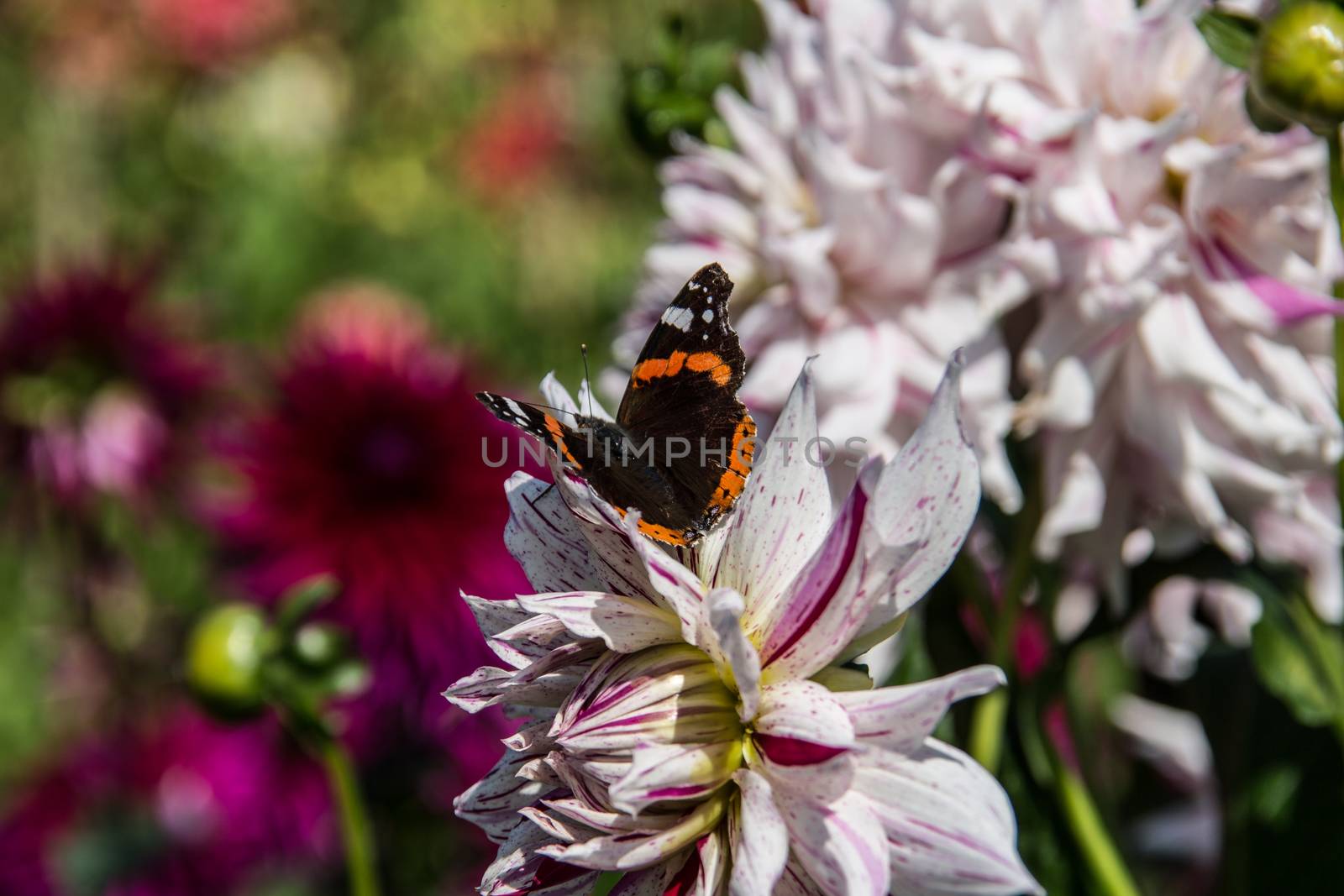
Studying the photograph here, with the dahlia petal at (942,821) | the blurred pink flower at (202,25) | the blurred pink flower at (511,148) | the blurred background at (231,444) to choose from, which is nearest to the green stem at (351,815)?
the blurred background at (231,444)

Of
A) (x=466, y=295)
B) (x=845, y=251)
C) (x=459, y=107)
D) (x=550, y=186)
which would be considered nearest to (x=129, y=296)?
(x=845, y=251)

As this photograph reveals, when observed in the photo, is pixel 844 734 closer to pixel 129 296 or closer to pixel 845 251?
pixel 845 251

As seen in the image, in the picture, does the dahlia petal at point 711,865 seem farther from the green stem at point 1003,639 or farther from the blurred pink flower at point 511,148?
the blurred pink flower at point 511,148

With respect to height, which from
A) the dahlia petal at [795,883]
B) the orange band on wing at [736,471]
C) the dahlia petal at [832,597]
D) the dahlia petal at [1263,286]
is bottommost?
the dahlia petal at [1263,286]

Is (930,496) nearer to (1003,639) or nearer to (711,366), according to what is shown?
(711,366)

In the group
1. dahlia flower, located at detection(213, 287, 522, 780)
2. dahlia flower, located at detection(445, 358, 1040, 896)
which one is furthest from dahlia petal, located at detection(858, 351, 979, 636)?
dahlia flower, located at detection(213, 287, 522, 780)

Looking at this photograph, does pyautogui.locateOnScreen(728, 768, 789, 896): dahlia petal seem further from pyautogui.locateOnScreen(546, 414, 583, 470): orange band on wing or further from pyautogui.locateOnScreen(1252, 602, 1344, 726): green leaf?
pyautogui.locateOnScreen(1252, 602, 1344, 726): green leaf
